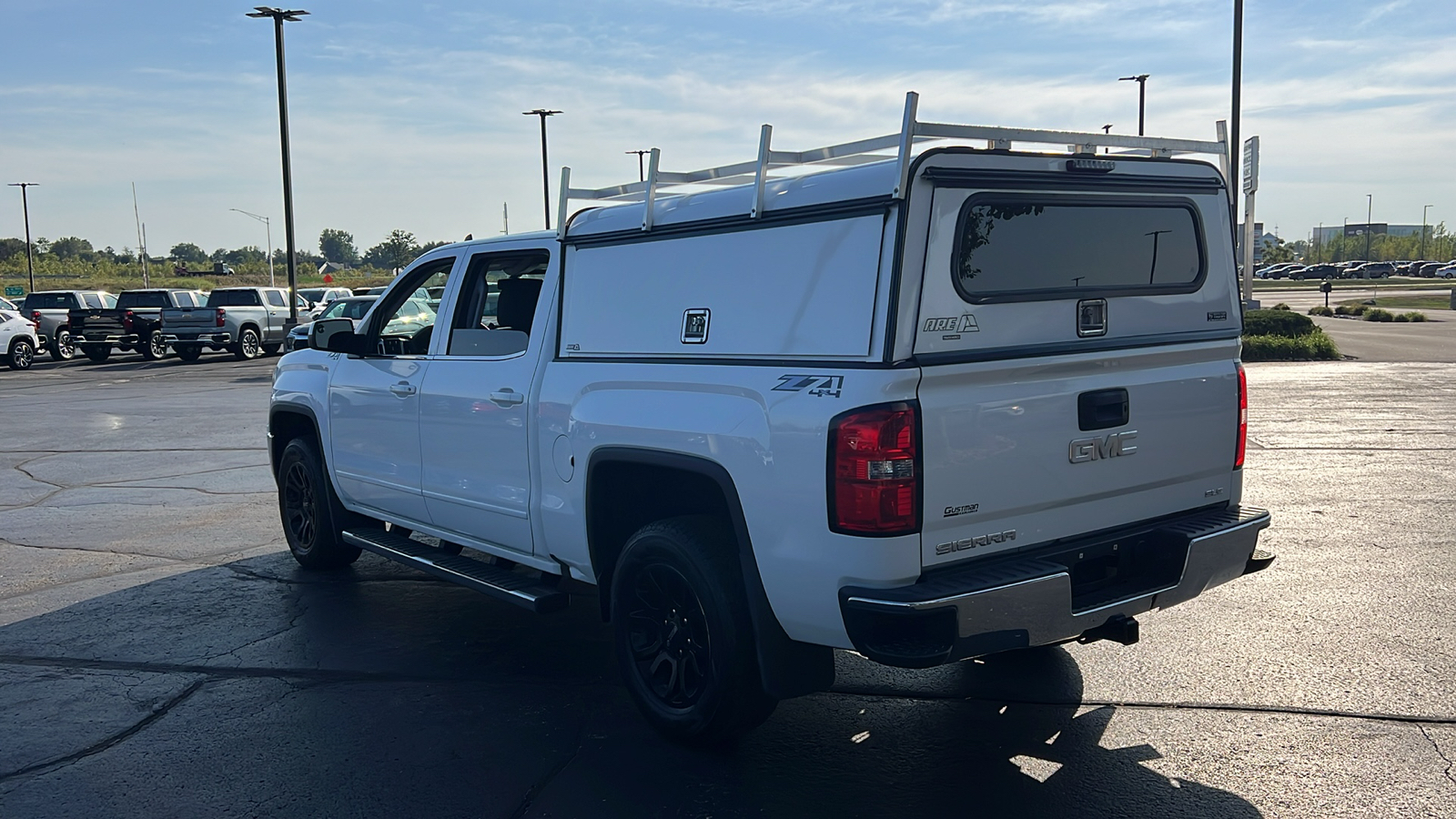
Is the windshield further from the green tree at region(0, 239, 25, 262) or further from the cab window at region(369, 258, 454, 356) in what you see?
the green tree at region(0, 239, 25, 262)

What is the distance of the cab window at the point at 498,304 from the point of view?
560cm

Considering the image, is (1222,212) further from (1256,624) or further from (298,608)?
(298,608)

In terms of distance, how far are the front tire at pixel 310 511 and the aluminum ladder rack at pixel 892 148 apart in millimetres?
2839

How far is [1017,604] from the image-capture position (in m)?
3.85

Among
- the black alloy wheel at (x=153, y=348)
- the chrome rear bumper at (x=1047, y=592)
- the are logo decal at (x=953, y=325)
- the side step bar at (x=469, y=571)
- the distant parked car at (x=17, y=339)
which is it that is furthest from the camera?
the black alloy wheel at (x=153, y=348)

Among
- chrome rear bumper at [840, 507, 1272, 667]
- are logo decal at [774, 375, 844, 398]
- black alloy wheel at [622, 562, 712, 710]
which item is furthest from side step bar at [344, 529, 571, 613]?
chrome rear bumper at [840, 507, 1272, 667]

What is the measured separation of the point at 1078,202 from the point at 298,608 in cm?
476

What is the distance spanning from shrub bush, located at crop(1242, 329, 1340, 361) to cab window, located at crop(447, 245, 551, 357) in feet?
65.4

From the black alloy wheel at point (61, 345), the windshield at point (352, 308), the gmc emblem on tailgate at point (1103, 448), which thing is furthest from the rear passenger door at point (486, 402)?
the black alloy wheel at point (61, 345)

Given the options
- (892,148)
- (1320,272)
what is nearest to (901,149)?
(892,148)

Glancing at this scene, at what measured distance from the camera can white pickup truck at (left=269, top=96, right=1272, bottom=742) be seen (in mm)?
3826

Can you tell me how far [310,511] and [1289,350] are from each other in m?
20.5

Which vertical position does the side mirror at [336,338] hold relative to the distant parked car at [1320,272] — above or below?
below

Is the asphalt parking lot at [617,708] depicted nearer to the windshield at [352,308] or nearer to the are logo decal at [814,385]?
the are logo decal at [814,385]
